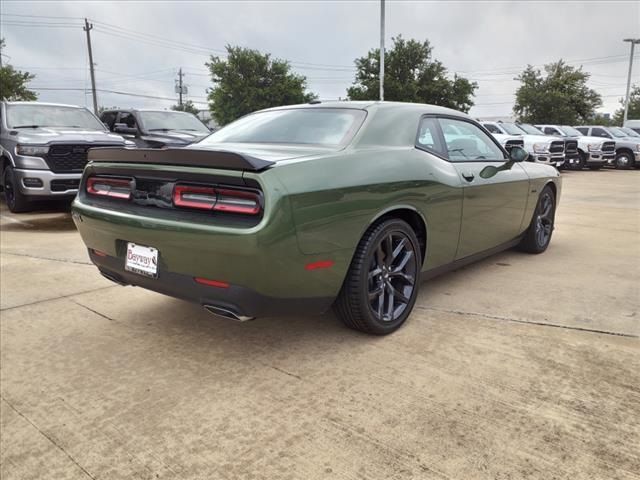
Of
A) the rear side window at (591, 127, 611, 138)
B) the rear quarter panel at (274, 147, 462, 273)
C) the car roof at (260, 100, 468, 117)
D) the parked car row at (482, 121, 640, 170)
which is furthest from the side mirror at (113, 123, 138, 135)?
the rear side window at (591, 127, 611, 138)

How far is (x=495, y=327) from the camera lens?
125 inches

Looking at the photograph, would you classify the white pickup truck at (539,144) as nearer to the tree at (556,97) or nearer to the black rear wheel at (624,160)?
the black rear wheel at (624,160)

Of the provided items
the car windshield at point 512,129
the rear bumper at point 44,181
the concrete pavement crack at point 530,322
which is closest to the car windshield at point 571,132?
the car windshield at point 512,129

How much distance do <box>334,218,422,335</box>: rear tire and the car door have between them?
2.30 feet

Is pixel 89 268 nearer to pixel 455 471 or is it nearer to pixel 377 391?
pixel 377 391

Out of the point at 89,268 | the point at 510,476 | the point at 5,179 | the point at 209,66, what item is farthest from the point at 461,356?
the point at 209,66

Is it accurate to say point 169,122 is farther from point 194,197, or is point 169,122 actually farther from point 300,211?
point 300,211

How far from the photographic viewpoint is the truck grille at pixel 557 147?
1652 centimetres

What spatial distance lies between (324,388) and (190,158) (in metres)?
1.28

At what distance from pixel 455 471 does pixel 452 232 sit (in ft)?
6.42

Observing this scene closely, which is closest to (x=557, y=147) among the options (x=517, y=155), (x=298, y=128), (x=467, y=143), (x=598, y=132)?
(x=598, y=132)

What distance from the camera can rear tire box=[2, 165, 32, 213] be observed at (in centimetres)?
770

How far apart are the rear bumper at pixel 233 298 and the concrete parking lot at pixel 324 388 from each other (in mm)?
335

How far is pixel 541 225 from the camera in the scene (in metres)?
5.12
